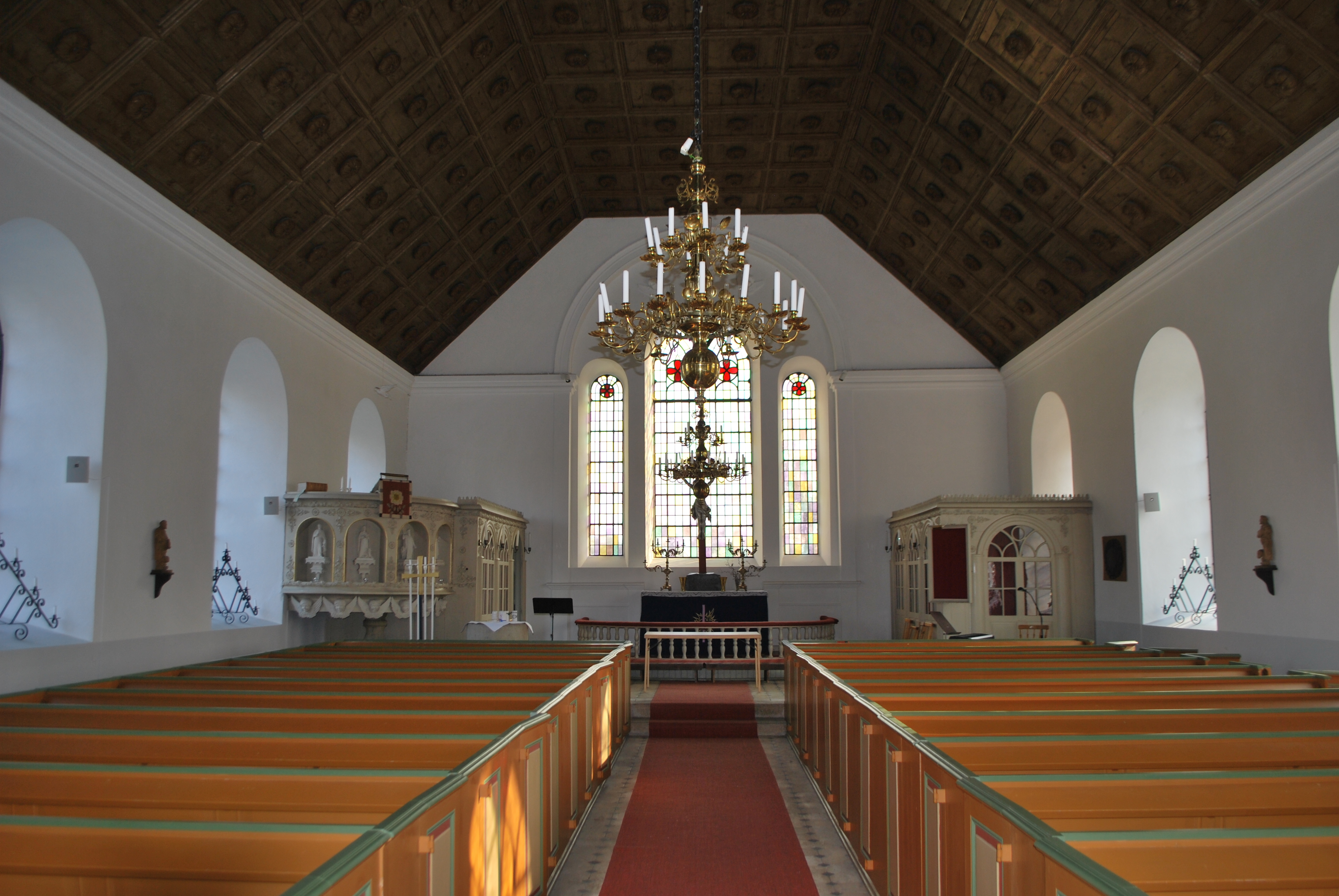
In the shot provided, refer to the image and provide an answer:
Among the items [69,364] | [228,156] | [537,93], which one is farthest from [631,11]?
[69,364]

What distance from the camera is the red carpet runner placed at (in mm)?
4539

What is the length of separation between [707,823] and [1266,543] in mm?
5200

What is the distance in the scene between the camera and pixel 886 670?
620 centimetres

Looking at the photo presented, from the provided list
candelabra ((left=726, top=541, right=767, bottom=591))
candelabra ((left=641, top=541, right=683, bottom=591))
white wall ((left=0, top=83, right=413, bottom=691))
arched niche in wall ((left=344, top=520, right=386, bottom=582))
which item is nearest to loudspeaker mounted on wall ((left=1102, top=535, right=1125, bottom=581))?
candelabra ((left=726, top=541, right=767, bottom=591))

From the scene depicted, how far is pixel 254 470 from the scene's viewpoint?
33.3ft

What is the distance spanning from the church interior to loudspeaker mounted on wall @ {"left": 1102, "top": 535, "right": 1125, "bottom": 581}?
0.16ft

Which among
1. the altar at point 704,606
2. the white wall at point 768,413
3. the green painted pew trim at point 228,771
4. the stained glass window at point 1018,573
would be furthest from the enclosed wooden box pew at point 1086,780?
the white wall at point 768,413

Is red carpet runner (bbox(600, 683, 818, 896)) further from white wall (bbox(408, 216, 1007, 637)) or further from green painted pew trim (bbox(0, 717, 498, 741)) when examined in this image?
white wall (bbox(408, 216, 1007, 637))

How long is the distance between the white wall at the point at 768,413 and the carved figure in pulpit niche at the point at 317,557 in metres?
4.66

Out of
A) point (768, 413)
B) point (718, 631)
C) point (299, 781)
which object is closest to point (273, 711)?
point (299, 781)

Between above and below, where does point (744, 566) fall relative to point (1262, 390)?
below

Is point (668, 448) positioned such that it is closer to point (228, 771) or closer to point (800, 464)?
point (800, 464)

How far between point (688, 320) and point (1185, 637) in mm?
5775

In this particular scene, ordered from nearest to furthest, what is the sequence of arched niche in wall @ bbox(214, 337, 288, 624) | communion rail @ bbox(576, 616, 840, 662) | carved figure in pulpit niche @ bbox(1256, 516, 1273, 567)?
carved figure in pulpit niche @ bbox(1256, 516, 1273, 567) → arched niche in wall @ bbox(214, 337, 288, 624) → communion rail @ bbox(576, 616, 840, 662)
